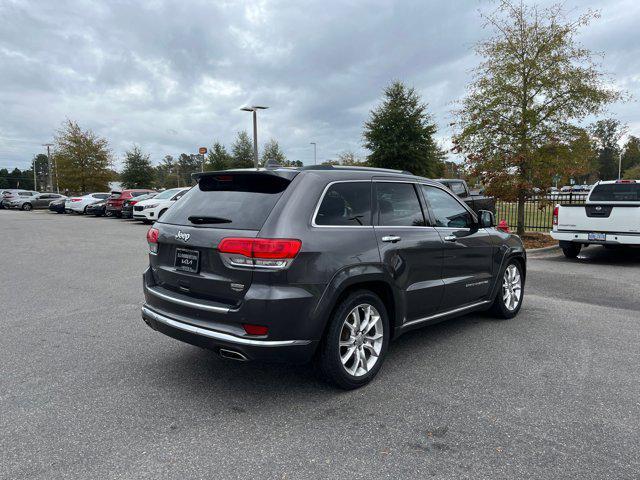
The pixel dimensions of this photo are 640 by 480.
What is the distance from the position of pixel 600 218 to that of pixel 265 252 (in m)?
9.23

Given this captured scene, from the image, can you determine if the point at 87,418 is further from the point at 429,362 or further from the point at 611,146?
the point at 611,146

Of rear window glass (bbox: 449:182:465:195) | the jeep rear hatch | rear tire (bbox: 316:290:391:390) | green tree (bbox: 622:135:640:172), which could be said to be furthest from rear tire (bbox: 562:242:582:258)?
green tree (bbox: 622:135:640:172)

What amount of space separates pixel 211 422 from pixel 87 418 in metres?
0.85

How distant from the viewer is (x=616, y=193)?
10875 millimetres

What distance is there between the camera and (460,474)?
2.68 meters

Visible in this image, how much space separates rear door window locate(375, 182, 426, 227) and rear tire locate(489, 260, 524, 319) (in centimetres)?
177

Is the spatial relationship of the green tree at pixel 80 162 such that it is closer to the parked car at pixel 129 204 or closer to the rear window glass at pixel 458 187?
the parked car at pixel 129 204

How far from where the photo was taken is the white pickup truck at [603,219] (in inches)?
383

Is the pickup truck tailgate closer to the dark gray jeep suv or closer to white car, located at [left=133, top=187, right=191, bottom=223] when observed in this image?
the dark gray jeep suv

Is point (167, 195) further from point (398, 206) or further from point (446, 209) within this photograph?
point (398, 206)

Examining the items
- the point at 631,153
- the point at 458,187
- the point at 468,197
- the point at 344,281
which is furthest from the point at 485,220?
the point at 631,153

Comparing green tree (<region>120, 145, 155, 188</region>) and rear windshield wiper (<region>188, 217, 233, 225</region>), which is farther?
green tree (<region>120, 145, 155, 188</region>)

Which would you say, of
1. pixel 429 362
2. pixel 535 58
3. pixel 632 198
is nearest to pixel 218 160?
pixel 535 58

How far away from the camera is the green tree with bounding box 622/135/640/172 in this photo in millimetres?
101412
